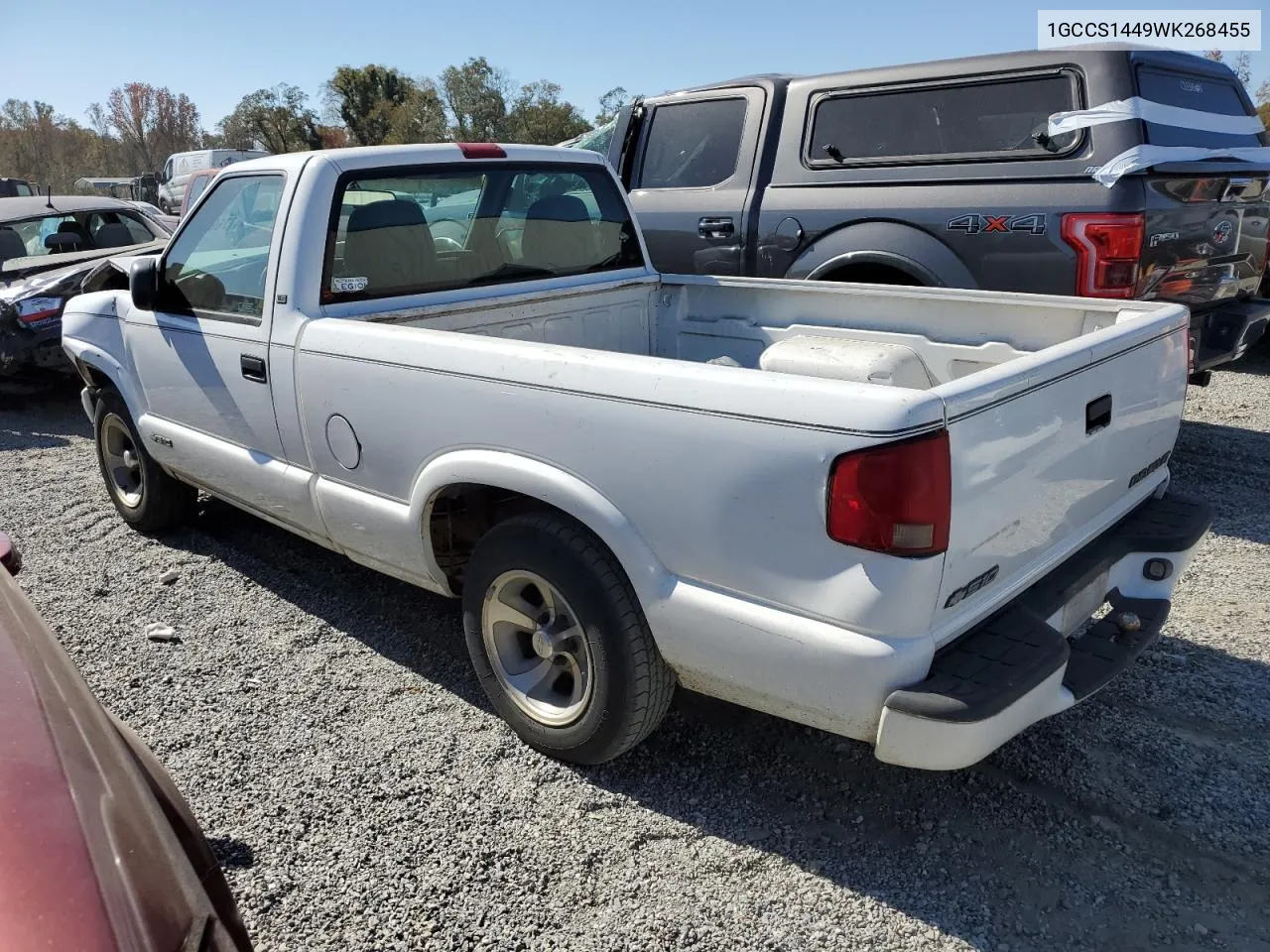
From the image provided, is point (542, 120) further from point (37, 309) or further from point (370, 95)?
point (37, 309)

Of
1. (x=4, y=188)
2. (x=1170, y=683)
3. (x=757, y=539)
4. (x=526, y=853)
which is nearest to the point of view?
(x=757, y=539)

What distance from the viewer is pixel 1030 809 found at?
2.74m

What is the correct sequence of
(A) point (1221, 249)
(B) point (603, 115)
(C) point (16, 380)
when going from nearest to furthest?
(A) point (1221, 249), (C) point (16, 380), (B) point (603, 115)

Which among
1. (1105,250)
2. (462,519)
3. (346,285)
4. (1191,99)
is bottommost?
(462,519)

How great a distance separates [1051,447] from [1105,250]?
269 cm

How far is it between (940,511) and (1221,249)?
4.17 metres

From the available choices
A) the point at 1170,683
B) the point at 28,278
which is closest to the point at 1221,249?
the point at 1170,683

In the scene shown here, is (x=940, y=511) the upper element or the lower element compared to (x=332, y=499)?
upper

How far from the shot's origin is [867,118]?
566 centimetres

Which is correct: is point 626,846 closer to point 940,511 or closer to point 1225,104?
point 940,511

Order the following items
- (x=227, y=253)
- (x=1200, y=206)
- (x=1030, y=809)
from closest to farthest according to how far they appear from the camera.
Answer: (x=1030, y=809), (x=227, y=253), (x=1200, y=206)

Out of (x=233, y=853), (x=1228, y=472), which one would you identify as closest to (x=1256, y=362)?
(x=1228, y=472)

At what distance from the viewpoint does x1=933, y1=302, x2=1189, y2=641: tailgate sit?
2.17 meters

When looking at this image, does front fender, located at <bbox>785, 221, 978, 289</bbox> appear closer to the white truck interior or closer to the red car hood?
the white truck interior
